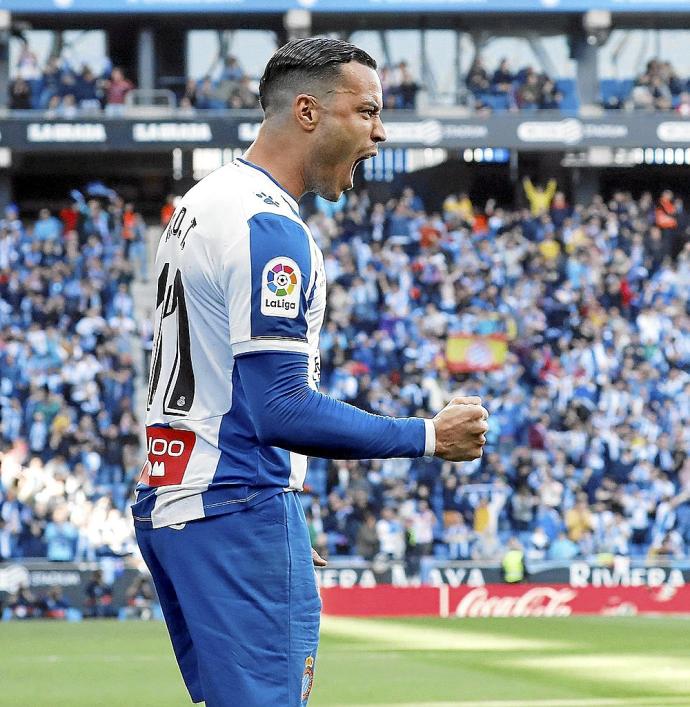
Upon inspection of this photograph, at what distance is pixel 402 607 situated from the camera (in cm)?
2233

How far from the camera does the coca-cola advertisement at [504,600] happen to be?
73.0 ft

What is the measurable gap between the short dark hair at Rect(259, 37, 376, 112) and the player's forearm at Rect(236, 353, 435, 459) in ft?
2.52

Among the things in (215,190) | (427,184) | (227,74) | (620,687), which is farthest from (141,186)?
(215,190)

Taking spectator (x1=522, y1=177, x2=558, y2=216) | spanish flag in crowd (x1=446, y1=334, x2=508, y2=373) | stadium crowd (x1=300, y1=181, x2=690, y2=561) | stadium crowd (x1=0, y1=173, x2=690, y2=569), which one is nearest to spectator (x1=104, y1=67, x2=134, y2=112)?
stadium crowd (x1=0, y1=173, x2=690, y2=569)

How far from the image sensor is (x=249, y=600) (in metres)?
3.68

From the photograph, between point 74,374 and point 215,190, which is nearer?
point 215,190

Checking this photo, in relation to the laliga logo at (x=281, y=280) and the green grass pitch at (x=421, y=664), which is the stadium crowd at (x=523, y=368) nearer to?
the green grass pitch at (x=421, y=664)

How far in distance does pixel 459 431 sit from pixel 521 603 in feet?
62.9

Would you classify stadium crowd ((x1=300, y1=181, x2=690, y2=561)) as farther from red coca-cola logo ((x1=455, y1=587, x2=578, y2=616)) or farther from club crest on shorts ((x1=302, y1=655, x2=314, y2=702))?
club crest on shorts ((x1=302, y1=655, x2=314, y2=702))

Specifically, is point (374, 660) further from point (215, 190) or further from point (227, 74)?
point (227, 74)

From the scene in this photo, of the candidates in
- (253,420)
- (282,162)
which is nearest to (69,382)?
(282,162)

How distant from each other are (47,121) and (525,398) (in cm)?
1231

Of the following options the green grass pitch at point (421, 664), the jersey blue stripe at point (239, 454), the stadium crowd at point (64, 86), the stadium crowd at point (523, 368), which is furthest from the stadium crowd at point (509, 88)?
the jersey blue stripe at point (239, 454)

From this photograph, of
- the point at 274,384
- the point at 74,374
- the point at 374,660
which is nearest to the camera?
the point at 274,384
